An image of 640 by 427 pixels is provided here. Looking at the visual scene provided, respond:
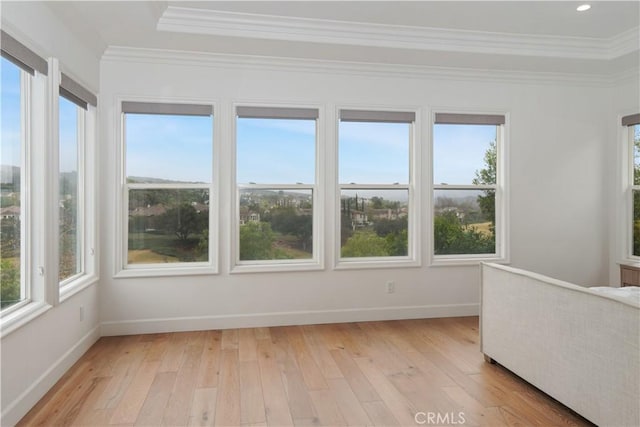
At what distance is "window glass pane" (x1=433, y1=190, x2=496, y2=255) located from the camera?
4.49 m

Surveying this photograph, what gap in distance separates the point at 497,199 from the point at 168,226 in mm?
→ 3458

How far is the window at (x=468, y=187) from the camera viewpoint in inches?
176

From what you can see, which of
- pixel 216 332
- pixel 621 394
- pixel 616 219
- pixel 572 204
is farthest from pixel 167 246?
pixel 616 219

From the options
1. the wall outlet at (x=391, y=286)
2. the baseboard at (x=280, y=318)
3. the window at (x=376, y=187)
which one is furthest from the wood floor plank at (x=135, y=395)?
the wall outlet at (x=391, y=286)

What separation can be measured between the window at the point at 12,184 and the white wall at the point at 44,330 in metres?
0.21

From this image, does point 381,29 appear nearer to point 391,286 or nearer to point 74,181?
point 391,286

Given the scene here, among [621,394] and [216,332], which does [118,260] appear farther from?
[621,394]

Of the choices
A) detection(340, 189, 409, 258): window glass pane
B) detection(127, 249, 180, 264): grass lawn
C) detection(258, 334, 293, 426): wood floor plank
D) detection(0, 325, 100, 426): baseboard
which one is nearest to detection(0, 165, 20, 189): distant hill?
detection(0, 325, 100, 426): baseboard

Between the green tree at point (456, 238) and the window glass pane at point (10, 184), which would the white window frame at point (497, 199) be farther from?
the window glass pane at point (10, 184)

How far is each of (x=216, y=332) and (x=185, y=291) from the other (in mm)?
481

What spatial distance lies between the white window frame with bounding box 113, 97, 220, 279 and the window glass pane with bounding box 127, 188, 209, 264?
0.05 m

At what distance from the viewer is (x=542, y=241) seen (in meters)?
4.59

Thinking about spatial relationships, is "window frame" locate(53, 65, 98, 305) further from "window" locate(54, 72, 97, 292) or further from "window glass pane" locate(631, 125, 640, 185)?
"window glass pane" locate(631, 125, 640, 185)

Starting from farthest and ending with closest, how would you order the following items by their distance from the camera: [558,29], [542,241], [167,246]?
[542,241] → [167,246] → [558,29]
